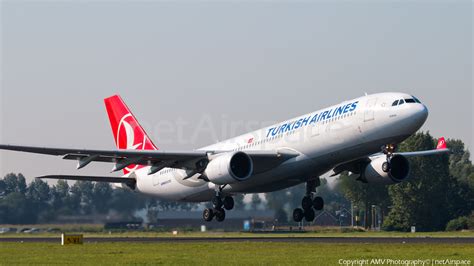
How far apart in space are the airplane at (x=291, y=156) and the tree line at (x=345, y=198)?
434cm

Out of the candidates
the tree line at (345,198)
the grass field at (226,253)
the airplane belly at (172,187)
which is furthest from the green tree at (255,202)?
the grass field at (226,253)

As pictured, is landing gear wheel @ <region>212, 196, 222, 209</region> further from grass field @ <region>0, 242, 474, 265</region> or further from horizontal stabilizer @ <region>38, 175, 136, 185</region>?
horizontal stabilizer @ <region>38, 175, 136, 185</region>

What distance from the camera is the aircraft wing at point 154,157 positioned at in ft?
162

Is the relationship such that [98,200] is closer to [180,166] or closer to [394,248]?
[180,166]

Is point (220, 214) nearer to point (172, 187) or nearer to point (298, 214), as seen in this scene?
point (298, 214)

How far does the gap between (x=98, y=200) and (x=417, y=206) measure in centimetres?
3887

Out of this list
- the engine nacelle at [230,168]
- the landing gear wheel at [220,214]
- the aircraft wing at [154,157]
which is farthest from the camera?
the landing gear wheel at [220,214]

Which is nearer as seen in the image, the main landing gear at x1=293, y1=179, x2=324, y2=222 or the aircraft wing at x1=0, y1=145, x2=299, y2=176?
the aircraft wing at x1=0, y1=145, x2=299, y2=176

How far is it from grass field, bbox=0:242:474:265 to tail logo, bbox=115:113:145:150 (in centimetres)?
1584

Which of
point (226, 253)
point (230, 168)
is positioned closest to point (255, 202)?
point (230, 168)

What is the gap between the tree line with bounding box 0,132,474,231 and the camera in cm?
6438

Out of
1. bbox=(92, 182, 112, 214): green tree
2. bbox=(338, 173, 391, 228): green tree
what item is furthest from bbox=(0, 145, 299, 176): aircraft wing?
bbox=(338, 173, 391, 228): green tree

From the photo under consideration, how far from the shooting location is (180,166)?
5447cm

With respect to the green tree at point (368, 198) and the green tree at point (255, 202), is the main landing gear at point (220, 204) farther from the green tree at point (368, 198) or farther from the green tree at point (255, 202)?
the green tree at point (368, 198)
